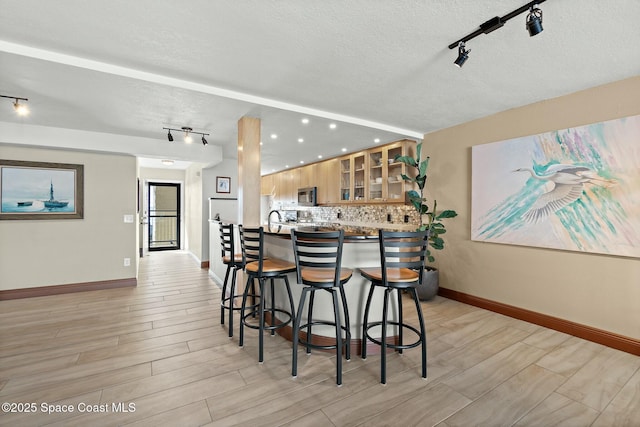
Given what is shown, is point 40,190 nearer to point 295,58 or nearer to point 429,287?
point 295,58

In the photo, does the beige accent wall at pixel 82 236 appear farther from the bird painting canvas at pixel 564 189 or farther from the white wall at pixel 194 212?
the bird painting canvas at pixel 564 189

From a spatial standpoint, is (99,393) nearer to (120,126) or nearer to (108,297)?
(108,297)

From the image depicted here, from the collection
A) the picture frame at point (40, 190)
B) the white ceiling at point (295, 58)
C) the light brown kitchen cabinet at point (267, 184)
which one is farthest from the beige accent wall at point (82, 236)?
the light brown kitchen cabinet at point (267, 184)

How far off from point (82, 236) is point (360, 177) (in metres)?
4.74

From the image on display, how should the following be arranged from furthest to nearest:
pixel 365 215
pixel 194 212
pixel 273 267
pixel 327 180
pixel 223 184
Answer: pixel 194 212, pixel 327 180, pixel 223 184, pixel 365 215, pixel 273 267

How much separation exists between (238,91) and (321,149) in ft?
8.80

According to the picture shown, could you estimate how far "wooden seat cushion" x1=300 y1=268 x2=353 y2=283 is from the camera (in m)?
2.20

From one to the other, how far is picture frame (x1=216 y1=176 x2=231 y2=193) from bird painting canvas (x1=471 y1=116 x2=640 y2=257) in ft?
15.6

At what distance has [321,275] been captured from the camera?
7.54 feet

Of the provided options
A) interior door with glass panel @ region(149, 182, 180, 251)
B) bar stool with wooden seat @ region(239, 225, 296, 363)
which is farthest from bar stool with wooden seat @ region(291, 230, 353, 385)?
interior door with glass panel @ region(149, 182, 180, 251)

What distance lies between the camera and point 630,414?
1.83 meters

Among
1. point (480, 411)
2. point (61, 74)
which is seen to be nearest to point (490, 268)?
point (480, 411)

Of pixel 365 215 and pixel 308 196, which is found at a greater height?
pixel 308 196

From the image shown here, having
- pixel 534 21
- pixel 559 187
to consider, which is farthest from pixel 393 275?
pixel 559 187
